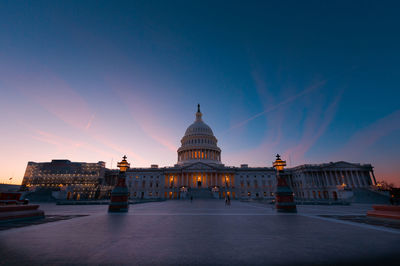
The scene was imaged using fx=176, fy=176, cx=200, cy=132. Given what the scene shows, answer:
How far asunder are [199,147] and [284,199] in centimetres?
8548

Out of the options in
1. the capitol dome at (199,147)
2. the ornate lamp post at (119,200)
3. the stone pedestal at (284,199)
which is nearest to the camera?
the stone pedestal at (284,199)

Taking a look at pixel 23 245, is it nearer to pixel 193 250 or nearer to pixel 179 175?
pixel 193 250

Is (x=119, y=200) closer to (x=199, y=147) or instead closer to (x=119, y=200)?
(x=119, y=200)

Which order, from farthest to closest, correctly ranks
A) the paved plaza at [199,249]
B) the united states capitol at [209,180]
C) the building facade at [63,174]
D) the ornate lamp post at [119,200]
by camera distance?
1. the building facade at [63,174]
2. the united states capitol at [209,180]
3. the ornate lamp post at [119,200]
4. the paved plaza at [199,249]

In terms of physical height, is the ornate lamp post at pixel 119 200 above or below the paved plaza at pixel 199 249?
above

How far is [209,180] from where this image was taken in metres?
91.0

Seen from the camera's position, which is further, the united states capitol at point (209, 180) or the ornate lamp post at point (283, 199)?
the united states capitol at point (209, 180)

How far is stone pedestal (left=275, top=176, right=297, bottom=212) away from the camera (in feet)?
64.9

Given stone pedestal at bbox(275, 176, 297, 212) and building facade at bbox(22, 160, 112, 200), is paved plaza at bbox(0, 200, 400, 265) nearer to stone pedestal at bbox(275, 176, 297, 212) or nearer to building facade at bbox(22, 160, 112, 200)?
stone pedestal at bbox(275, 176, 297, 212)

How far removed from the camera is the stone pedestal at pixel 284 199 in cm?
1978

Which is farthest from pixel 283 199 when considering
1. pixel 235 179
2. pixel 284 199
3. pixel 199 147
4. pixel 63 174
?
pixel 63 174

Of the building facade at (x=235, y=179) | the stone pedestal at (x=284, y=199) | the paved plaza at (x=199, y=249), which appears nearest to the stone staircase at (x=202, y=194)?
the building facade at (x=235, y=179)

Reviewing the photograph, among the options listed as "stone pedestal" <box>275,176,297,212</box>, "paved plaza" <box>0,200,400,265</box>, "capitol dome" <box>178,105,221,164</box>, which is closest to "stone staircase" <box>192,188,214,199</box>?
"capitol dome" <box>178,105,221,164</box>

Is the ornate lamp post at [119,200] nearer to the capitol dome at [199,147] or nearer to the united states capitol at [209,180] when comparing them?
the united states capitol at [209,180]
